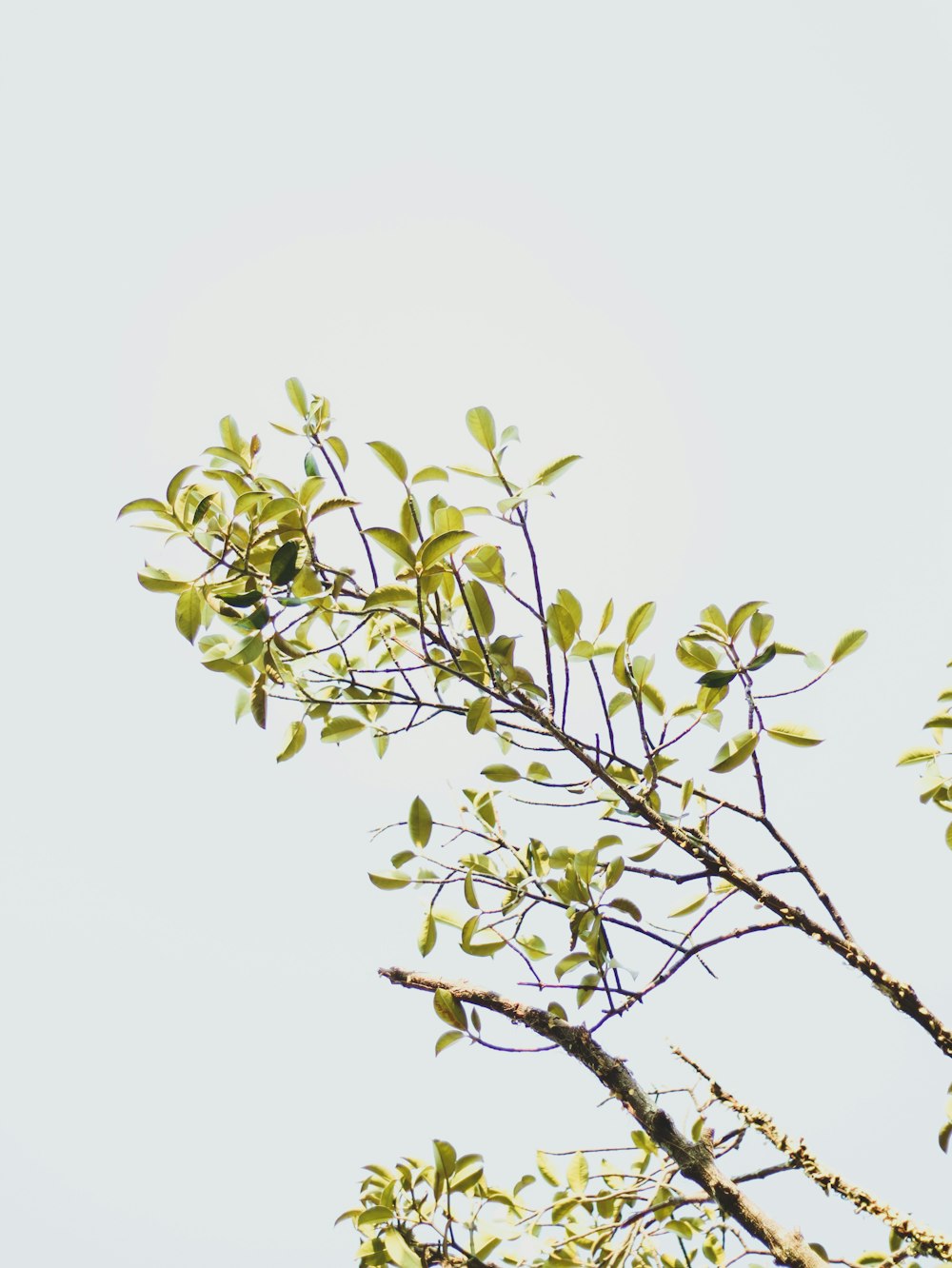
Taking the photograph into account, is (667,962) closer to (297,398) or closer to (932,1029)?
(932,1029)

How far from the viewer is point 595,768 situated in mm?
1073

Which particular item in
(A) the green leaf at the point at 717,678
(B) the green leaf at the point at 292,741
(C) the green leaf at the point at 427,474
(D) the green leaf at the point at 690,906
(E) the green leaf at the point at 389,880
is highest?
(C) the green leaf at the point at 427,474

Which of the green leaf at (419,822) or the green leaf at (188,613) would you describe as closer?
the green leaf at (188,613)

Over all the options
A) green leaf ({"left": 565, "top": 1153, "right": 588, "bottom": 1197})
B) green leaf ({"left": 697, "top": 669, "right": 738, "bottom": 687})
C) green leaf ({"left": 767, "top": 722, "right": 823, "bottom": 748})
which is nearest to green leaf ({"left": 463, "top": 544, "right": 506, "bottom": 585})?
green leaf ({"left": 697, "top": 669, "right": 738, "bottom": 687})

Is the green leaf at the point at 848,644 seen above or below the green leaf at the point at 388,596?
below

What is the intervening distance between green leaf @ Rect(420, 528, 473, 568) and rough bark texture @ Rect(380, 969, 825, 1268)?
0.53 metres

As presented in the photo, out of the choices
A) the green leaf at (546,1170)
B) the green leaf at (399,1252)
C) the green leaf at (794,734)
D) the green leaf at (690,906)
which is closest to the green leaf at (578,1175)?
the green leaf at (546,1170)

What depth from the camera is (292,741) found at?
1.27m

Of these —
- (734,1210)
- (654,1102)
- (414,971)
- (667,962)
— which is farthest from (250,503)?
(734,1210)

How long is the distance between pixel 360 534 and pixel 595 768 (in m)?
0.38

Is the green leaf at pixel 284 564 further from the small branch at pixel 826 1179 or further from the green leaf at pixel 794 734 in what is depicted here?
the small branch at pixel 826 1179

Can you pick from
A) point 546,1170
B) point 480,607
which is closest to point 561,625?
point 480,607

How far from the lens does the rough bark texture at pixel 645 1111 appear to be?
99 cm

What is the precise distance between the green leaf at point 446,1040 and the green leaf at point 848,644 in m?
0.67
